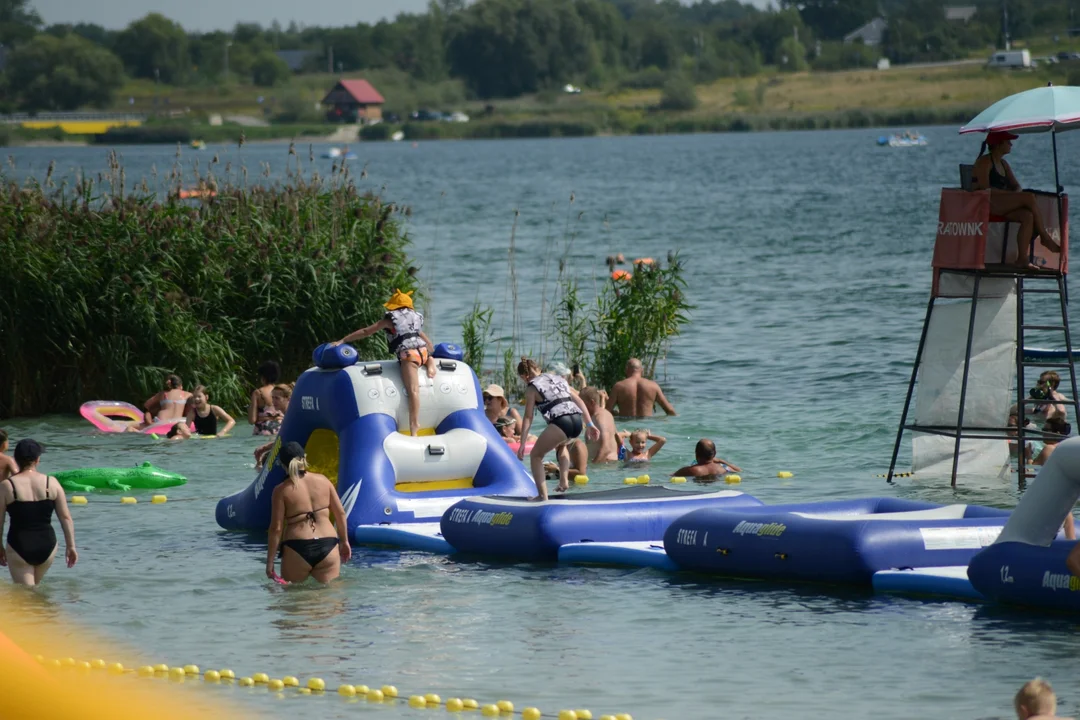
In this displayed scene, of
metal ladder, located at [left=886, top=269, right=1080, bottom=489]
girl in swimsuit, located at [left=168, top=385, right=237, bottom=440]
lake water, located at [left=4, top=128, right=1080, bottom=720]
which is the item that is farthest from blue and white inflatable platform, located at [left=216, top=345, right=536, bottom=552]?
girl in swimsuit, located at [left=168, top=385, right=237, bottom=440]

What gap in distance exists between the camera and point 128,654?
30.2 feet

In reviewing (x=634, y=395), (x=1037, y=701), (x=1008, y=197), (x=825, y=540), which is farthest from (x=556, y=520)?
(x=634, y=395)

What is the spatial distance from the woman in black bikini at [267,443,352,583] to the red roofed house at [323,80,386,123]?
473 feet

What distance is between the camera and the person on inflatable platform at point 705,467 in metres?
14.9

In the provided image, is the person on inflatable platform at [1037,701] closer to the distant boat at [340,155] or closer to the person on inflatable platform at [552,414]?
the person on inflatable platform at [552,414]

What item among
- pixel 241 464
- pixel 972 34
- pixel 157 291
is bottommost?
pixel 241 464

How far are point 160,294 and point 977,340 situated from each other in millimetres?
9409

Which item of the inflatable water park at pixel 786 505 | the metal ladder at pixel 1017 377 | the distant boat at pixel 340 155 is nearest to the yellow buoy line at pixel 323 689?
the inflatable water park at pixel 786 505

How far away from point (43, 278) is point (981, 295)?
10.8 m

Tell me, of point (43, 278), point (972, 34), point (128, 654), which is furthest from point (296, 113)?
point (128, 654)

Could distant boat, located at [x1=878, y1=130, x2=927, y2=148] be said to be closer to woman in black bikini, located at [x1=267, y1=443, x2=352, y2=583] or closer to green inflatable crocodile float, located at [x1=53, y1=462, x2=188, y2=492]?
green inflatable crocodile float, located at [x1=53, y1=462, x2=188, y2=492]

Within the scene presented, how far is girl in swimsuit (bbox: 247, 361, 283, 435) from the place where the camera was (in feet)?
55.9

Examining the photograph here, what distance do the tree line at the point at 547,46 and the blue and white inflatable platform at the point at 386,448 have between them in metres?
111

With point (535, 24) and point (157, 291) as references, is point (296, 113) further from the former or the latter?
point (157, 291)
